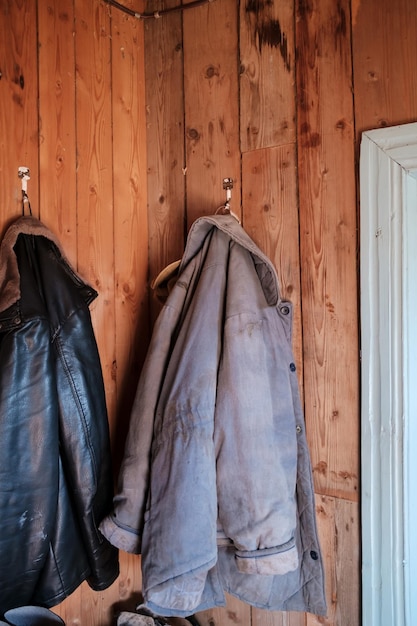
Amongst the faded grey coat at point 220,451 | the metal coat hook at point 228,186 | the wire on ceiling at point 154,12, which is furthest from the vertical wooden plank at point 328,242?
the wire on ceiling at point 154,12

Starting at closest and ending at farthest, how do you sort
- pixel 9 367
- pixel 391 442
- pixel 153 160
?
pixel 9 367, pixel 391 442, pixel 153 160

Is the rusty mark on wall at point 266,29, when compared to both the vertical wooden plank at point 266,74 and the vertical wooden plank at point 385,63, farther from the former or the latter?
the vertical wooden plank at point 385,63

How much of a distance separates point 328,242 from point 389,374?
37 cm

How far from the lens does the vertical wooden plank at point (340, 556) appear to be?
1171 mm

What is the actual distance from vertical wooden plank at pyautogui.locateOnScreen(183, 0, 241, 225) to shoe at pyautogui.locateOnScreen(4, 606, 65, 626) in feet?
3.52

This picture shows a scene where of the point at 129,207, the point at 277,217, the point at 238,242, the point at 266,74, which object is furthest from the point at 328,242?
the point at 129,207

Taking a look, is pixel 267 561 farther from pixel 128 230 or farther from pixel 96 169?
pixel 96 169

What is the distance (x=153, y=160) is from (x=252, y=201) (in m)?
0.39

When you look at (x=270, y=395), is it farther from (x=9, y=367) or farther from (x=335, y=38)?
(x=335, y=38)

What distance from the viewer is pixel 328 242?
3.97 ft

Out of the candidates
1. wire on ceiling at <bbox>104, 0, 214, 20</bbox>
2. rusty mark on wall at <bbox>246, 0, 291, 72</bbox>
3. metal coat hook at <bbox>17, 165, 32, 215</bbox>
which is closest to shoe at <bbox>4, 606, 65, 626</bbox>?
metal coat hook at <bbox>17, 165, 32, 215</bbox>

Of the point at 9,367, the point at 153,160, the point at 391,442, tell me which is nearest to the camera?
the point at 9,367

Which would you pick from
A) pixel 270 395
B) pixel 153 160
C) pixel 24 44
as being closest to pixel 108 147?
pixel 153 160

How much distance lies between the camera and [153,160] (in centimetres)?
149
